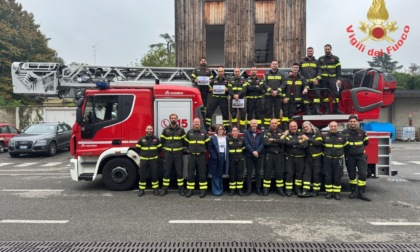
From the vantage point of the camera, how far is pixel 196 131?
24.1 feet

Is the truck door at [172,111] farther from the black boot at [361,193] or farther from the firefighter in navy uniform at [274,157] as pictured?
the black boot at [361,193]

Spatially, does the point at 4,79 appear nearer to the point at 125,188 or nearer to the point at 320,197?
the point at 125,188

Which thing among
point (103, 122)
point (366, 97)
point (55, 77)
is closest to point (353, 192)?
point (366, 97)

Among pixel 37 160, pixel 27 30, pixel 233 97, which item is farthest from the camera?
pixel 27 30

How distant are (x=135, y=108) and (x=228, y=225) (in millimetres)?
3664

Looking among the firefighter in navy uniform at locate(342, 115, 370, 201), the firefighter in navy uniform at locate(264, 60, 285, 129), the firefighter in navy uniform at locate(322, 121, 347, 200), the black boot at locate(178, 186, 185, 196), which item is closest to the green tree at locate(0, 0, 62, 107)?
the black boot at locate(178, 186, 185, 196)

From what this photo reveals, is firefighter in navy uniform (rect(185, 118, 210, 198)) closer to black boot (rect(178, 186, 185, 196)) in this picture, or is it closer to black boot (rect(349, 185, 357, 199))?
black boot (rect(178, 186, 185, 196))

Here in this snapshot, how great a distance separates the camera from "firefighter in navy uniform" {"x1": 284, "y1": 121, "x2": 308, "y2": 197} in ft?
23.9

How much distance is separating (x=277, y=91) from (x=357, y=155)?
2374 mm

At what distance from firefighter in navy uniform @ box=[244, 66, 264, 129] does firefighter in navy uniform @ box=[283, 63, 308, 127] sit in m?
0.60

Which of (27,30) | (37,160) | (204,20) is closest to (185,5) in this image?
(204,20)

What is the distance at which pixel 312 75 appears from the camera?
8.41 meters

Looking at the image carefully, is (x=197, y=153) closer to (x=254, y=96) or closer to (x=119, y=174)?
(x=119, y=174)

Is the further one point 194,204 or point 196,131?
point 196,131
